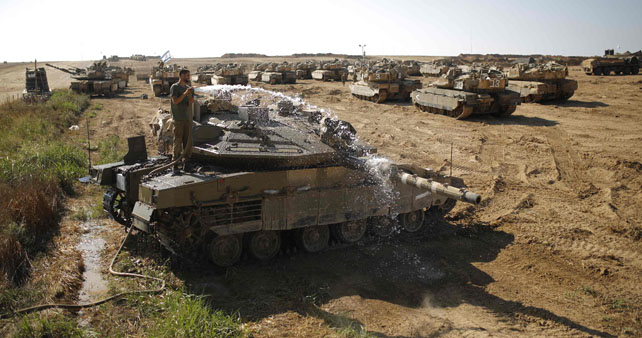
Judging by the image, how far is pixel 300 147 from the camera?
760cm

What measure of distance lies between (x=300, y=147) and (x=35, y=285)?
3.87 metres

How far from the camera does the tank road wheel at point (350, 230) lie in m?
8.03

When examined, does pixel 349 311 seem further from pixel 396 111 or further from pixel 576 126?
pixel 396 111

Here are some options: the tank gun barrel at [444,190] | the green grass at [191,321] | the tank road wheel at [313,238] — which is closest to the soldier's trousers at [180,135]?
the tank road wheel at [313,238]

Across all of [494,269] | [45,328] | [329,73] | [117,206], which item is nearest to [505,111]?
[494,269]

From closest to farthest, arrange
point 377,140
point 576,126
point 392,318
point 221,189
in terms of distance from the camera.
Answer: point 392,318
point 221,189
point 377,140
point 576,126

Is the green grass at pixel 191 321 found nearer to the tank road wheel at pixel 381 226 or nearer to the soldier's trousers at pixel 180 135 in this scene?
the soldier's trousers at pixel 180 135

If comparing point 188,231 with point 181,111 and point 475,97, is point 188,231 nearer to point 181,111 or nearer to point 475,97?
point 181,111

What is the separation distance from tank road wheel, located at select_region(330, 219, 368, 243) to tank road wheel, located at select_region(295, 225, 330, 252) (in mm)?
162

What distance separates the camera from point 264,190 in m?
7.15

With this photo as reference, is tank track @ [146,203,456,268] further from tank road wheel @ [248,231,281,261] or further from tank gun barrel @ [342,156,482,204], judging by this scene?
tank gun barrel @ [342,156,482,204]

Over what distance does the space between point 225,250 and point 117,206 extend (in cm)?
235

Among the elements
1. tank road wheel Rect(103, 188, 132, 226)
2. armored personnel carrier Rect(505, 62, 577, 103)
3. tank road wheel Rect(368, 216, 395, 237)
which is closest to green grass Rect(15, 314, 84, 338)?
tank road wheel Rect(103, 188, 132, 226)

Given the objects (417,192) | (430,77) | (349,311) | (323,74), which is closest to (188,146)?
(349,311)
